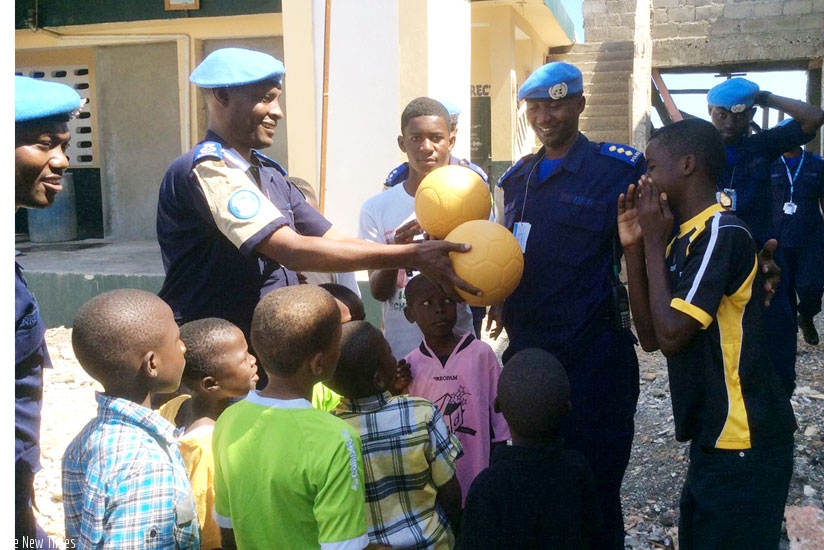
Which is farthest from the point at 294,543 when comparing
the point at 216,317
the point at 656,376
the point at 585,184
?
the point at 656,376

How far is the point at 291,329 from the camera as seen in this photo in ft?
6.71

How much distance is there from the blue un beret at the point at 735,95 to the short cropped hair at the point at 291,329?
339 cm

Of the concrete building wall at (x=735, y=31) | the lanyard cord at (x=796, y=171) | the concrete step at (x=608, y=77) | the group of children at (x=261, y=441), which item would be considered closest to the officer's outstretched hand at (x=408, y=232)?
the group of children at (x=261, y=441)

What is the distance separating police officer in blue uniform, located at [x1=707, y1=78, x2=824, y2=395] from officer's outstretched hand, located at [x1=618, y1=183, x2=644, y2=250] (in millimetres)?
2141

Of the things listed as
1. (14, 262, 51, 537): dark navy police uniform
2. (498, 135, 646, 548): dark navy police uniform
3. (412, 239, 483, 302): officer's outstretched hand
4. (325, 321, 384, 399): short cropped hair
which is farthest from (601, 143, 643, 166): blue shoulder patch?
(14, 262, 51, 537): dark navy police uniform

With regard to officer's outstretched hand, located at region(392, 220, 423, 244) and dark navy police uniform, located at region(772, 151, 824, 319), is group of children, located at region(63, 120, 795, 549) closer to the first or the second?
officer's outstretched hand, located at region(392, 220, 423, 244)

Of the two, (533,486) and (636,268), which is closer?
(533,486)

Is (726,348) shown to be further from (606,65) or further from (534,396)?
(606,65)

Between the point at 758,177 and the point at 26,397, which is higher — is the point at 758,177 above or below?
above

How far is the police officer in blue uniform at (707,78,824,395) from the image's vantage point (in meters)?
4.53

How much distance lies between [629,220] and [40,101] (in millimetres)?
1808

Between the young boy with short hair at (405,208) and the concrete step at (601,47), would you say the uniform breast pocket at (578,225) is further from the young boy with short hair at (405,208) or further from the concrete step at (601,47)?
the concrete step at (601,47)

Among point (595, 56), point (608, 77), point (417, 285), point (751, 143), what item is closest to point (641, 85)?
point (608, 77)

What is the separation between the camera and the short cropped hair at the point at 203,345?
2432mm
